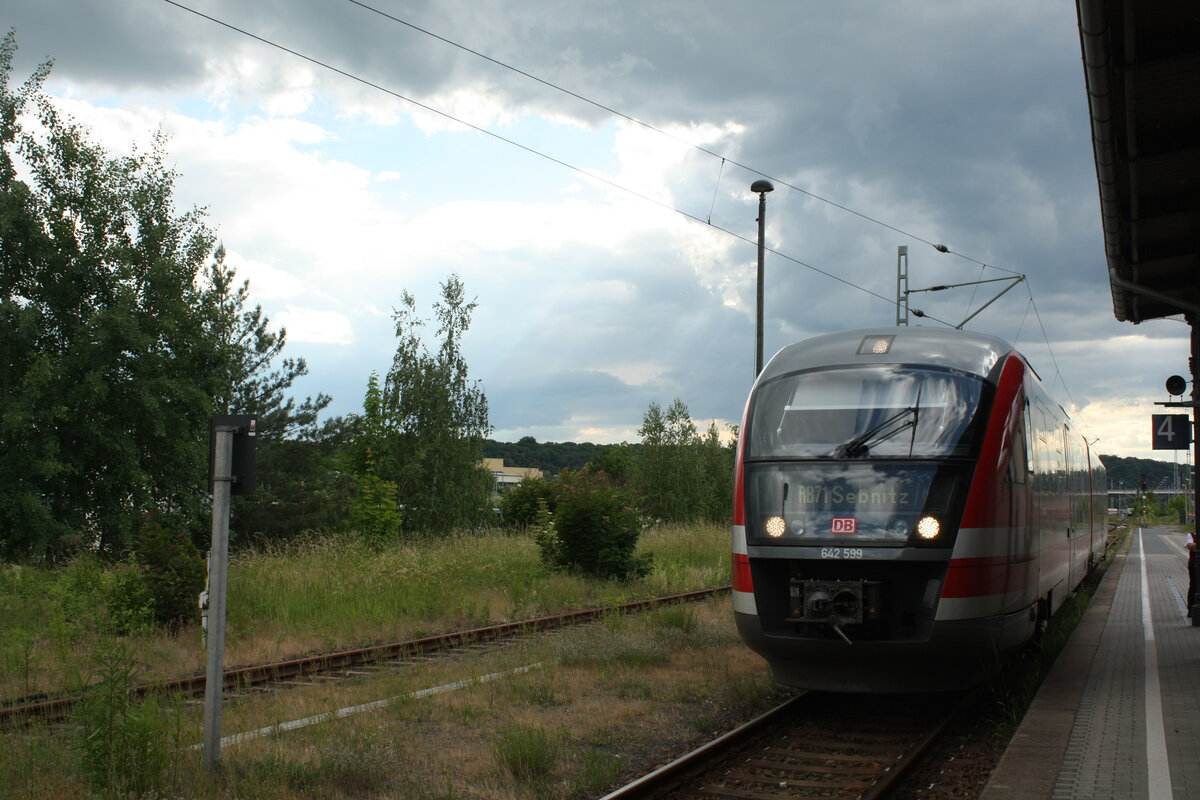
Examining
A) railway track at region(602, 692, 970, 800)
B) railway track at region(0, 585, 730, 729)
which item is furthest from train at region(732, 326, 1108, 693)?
railway track at region(0, 585, 730, 729)

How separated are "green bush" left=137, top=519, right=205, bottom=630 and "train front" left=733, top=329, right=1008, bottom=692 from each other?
7601 millimetres

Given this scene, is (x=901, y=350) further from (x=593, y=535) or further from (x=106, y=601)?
(x=593, y=535)

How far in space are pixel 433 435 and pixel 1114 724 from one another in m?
29.6

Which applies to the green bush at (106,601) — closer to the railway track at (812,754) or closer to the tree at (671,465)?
the railway track at (812,754)

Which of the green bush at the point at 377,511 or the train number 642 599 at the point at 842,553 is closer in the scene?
the train number 642 599 at the point at 842,553

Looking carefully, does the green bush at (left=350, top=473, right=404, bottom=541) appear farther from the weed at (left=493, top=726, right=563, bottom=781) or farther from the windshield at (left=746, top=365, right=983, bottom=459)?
the weed at (left=493, top=726, right=563, bottom=781)

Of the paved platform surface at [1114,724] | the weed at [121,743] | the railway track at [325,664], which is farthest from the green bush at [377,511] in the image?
the weed at [121,743]

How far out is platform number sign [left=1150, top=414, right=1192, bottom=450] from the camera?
1477cm

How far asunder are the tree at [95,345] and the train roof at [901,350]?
22499 millimetres

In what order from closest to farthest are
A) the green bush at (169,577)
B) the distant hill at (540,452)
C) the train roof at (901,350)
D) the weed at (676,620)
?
1. the train roof at (901,350)
2. the green bush at (169,577)
3. the weed at (676,620)
4. the distant hill at (540,452)

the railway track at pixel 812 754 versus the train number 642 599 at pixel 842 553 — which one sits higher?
the train number 642 599 at pixel 842 553

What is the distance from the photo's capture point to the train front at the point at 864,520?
7.66 m

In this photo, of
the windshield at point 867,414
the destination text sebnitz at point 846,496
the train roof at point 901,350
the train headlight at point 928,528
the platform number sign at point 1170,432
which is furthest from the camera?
the platform number sign at point 1170,432

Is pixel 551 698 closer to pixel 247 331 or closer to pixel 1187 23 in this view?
pixel 1187 23
